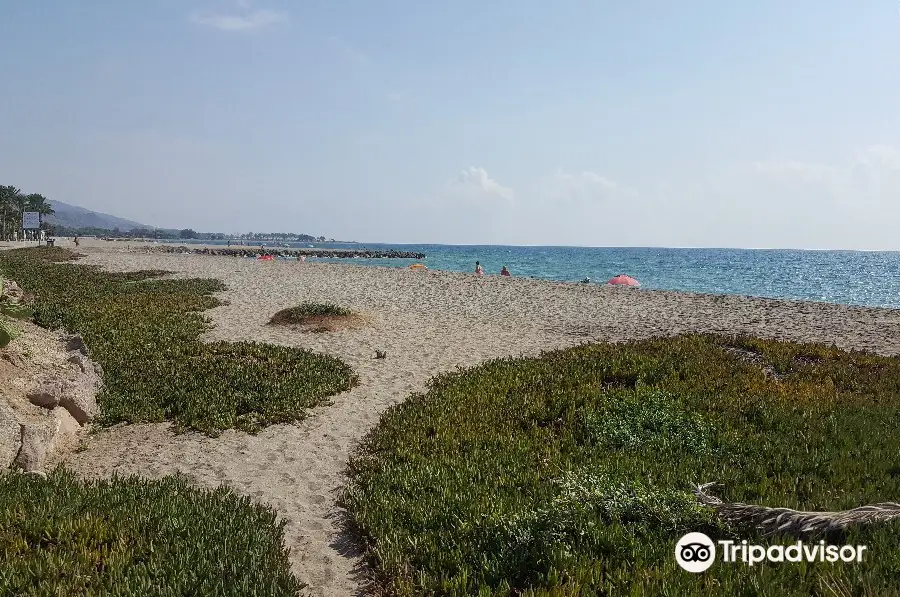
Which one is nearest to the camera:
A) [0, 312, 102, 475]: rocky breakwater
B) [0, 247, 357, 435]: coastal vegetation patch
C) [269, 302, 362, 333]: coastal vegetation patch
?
[0, 312, 102, 475]: rocky breakwater

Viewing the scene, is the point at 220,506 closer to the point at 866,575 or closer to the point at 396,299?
the point at 866,575

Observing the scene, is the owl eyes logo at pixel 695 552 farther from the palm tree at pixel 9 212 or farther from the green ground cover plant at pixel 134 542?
the palm tree at pixel 9 212

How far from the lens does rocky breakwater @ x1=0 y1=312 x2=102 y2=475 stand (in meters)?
8.16

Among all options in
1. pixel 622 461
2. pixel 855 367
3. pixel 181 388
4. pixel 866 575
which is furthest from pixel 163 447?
pixel 855 367

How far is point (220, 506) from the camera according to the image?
6.75 meters

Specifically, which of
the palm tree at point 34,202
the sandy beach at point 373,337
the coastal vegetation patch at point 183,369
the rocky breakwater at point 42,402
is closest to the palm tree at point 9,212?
the palm tree at point 34,202

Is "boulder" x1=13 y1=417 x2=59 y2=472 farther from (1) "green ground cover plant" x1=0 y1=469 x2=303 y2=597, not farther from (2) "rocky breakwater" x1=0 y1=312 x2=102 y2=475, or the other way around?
(1) "green ground cover plant" x1=0 y1=469 x2=303 y2=597

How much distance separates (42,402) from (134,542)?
236 inches

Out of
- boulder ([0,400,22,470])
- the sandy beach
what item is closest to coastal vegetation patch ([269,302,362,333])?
the sandy beach

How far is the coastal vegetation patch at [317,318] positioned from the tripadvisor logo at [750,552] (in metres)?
16.0

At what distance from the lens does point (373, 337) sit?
1912cm

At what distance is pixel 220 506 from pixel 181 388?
20.6 ft

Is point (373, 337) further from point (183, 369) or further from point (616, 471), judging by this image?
point (616, 471)

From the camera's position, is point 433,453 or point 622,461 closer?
point 622,461
